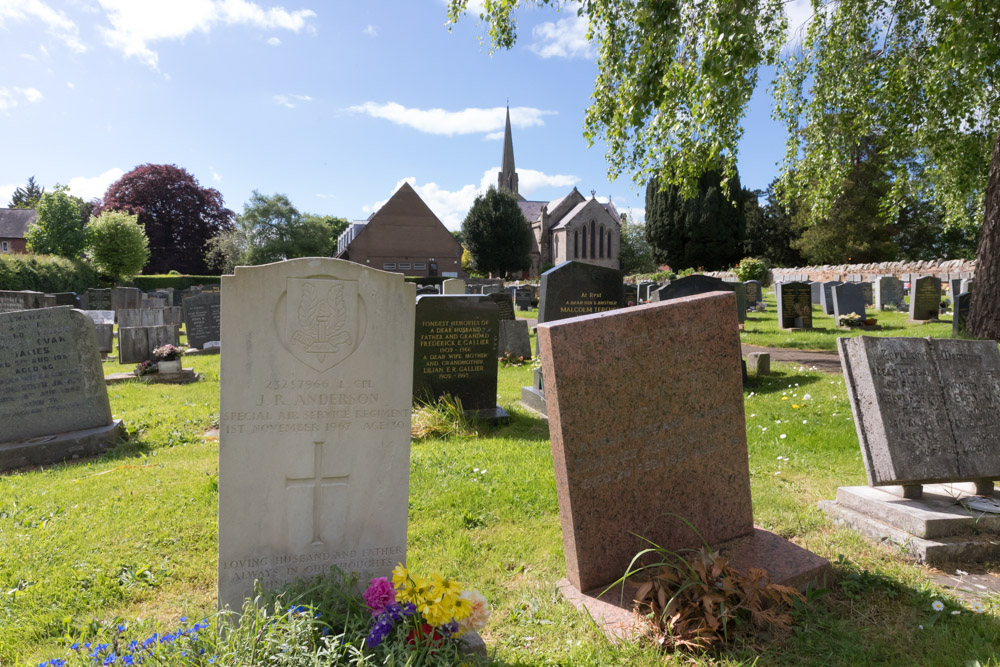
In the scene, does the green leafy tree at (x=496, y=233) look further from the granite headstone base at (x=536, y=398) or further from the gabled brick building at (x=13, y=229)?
the granite headstone base at (x=536, y=398)

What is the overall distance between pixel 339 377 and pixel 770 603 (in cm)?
244

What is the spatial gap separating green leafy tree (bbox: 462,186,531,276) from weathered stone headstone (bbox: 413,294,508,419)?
154ft

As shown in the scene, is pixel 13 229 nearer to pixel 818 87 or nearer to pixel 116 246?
pixel 116 246

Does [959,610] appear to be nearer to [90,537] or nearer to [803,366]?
[90,537]

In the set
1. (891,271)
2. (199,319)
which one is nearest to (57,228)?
(199,319)

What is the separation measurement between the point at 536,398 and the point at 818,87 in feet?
27.5

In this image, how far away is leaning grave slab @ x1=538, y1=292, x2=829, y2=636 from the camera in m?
2.96

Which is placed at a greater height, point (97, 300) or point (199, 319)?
point (97, 300)

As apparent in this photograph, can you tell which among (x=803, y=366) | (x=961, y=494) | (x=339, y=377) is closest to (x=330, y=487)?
(x=339, y=377)

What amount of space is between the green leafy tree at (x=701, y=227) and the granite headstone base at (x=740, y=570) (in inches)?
1752

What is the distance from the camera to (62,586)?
322 centimetres

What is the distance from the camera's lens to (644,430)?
3.14 metres

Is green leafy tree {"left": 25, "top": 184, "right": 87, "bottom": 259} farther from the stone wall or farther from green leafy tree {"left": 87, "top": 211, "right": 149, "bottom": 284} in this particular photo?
the stone wall

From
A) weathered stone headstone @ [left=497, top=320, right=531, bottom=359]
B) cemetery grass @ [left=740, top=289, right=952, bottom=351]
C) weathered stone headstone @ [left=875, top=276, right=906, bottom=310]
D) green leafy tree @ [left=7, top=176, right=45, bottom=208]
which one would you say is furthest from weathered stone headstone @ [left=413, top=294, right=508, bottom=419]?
green leafy tree @ [left=7, top=176, right=45, bottom=208]
